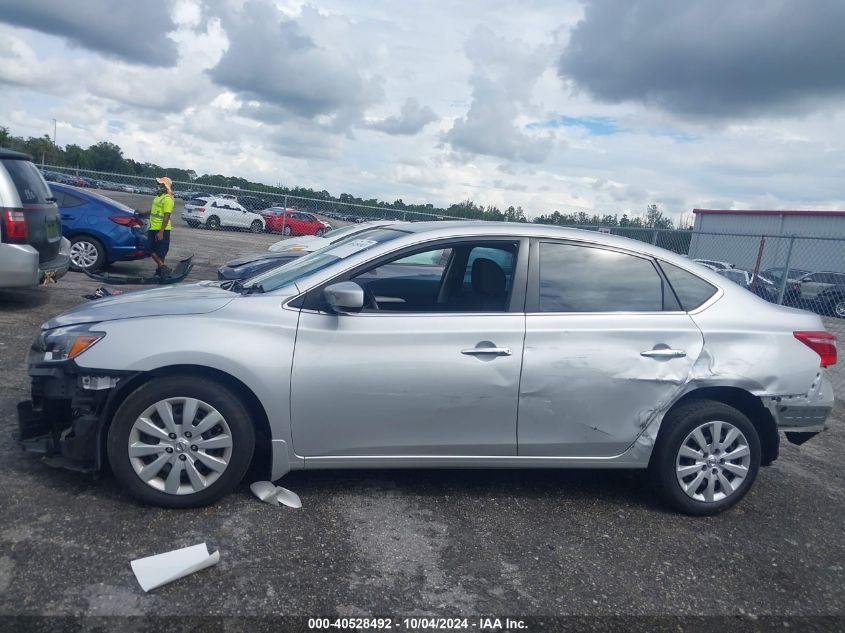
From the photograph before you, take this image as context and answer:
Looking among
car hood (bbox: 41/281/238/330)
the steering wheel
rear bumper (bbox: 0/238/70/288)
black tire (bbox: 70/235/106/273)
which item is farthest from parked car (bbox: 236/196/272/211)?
the steering wheel

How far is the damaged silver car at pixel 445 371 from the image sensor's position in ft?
12.5

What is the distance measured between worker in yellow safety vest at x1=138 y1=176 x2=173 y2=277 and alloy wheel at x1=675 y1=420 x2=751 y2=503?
974 centimetres

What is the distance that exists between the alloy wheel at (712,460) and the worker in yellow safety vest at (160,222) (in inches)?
384

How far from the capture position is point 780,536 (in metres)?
4.24

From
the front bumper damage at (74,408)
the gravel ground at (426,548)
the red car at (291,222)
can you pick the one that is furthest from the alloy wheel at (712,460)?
the red car at (291,222)

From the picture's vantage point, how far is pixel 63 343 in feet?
12.7

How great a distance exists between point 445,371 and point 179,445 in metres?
1.47

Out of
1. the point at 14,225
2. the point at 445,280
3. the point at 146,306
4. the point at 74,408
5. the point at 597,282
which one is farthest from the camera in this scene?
the point at 14,225

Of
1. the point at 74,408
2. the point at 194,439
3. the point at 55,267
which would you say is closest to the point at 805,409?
the point at 194,439

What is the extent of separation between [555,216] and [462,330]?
17.0 meters

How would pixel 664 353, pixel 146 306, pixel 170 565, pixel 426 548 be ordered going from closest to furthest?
pixel 170 565 < pixel 426 548 < pixel 146 306 < pixel 664 353

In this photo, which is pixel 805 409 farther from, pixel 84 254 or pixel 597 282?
pixel 84 254

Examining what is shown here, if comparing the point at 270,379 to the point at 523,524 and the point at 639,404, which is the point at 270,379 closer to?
the point at 523,524

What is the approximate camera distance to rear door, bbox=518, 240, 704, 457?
411 centimetres
